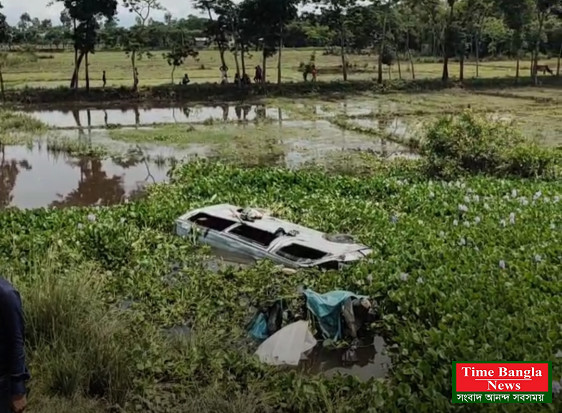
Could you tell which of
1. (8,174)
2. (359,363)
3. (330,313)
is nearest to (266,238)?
(330,313)

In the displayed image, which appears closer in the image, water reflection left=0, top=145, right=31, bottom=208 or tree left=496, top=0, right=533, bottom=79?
water reflection left=0, top=145, right=31, bottom=208

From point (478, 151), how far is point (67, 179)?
444 inches

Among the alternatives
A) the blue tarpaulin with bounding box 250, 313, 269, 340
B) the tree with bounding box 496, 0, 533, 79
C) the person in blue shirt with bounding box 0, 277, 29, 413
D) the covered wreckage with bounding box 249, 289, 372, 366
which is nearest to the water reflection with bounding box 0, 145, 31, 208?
the blue tarpaulin with bounding box 250, 313, 269, 340

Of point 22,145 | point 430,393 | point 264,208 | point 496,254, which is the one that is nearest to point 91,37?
point 22,145

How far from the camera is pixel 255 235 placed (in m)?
10.3

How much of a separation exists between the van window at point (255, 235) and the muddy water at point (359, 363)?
3.11m

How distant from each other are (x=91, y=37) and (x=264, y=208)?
26066 mm

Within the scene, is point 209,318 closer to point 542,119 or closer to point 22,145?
point 22,145

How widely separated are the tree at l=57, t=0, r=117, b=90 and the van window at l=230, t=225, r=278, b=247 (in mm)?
26464

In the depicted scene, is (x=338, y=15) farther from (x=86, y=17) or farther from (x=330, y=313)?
(x=330, y=313)

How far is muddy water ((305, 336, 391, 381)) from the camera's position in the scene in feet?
22.5

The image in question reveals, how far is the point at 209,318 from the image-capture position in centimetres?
786

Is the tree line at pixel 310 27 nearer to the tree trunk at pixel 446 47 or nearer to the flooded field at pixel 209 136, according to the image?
the tree trunk at pixel 446 47

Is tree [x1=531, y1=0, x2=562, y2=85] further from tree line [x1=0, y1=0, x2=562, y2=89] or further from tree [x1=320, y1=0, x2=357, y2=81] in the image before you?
tree [x1=320, y1=0, x2=357, y2=81]
